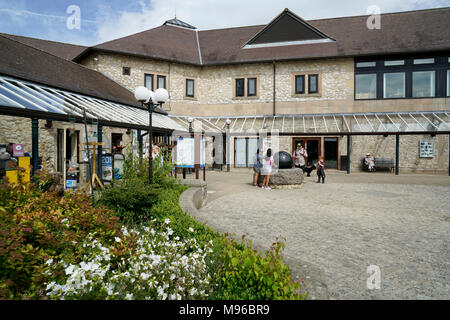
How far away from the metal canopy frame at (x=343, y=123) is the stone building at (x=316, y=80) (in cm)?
6

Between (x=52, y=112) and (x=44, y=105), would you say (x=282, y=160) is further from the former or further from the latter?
(x=44, y=105)

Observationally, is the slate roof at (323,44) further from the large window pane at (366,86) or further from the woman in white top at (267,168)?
the woman in white top at (267,168)

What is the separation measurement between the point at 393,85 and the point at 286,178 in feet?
40.7

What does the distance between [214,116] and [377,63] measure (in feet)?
37.2

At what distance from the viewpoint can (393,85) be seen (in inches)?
706

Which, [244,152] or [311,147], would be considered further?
[244,152]

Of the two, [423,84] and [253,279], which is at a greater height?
[423,84]

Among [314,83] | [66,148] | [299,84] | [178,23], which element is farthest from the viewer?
[178,23]

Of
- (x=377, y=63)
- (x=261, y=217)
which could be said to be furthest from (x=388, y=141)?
(x=261, y=217)

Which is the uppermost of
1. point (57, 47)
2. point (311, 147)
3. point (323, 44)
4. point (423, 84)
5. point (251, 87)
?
point (57, 47)

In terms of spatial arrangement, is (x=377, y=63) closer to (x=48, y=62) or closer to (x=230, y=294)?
(x=48, y=62)

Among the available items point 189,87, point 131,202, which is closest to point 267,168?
point 131,202

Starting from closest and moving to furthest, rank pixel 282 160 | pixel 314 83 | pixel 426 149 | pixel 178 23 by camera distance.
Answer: pixel 282 160 → pixel 426 149 → pixel 314 83 → pixel 178 23

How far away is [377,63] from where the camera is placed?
18000mm
